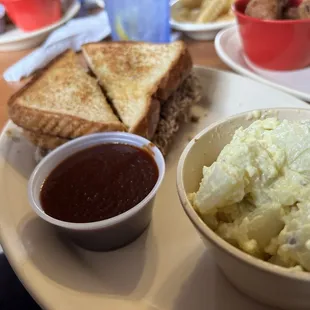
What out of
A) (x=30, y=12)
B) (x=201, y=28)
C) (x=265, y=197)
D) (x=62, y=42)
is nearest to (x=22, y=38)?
(x=30, y=12)

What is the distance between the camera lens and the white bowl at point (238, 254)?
78cm

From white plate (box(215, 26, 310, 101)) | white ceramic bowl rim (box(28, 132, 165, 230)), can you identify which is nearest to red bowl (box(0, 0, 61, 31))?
white plate (box(215, 26, 310, 101))

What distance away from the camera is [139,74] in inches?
70.7

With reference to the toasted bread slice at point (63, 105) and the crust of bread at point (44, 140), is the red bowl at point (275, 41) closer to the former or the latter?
the toasted bread slice at point (63, 105)

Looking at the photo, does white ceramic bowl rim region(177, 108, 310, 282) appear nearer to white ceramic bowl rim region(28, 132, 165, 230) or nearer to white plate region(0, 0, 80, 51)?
white ceramic bowl rim region(28, 132, 165, 230)

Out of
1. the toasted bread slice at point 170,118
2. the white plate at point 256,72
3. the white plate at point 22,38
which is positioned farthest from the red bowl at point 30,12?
the toasted bread slice at point 170,118

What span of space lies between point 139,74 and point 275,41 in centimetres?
65

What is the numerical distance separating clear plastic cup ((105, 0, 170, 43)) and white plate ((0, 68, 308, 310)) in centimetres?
109

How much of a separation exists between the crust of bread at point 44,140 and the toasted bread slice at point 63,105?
2cm

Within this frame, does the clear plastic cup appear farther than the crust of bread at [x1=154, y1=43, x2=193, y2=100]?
Yes

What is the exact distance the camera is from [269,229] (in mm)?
858

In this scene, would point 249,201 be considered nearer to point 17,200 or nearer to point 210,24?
point 17,200

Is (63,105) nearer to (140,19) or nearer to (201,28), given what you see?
(140,19)

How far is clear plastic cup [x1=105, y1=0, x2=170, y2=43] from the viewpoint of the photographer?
2.19 metres
